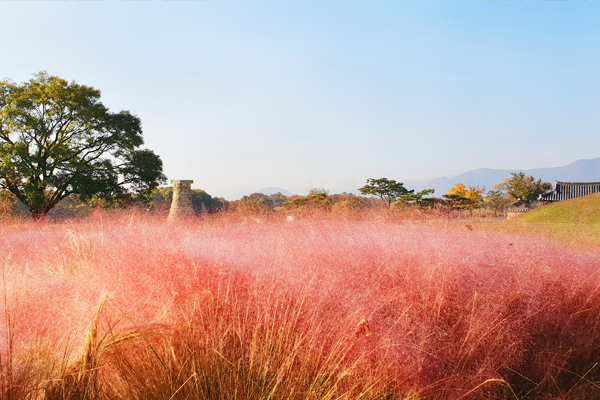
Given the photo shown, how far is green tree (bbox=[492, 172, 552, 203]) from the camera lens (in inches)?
952

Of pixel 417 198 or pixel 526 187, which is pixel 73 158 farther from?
pixel 526 187

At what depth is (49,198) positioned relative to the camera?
1455cm

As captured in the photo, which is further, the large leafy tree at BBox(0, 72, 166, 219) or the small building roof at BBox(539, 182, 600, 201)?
the small building roof at BBox(539, 182, 600, 201)

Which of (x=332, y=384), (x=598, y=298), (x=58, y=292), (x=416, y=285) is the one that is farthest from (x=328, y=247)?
(x=598, y=298)

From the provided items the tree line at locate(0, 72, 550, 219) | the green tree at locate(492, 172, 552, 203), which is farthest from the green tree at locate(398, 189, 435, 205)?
the green tree at locate(492, 172, 552, 203)

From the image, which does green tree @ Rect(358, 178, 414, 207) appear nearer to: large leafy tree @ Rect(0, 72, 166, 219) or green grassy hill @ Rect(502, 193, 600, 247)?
green grassy hill @ Rect(502, 193, 600, 247)

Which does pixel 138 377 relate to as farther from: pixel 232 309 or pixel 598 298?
pixel 598 298

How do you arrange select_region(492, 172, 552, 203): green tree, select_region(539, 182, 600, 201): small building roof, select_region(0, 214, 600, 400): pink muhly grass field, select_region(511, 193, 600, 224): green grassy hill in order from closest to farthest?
select_region(0, 214, 600, 400): pink muhly grass field, select_region(511, 193, 600, 224): green grassy hill, select_region(539, 182, 600, 201): small building roof, select_region(492, 172, 552, 203): green tree

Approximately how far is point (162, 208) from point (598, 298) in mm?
6148

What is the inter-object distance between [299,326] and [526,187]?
26.9 metres

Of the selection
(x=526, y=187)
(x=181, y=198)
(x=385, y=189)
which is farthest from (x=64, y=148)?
(x=526, y=187)

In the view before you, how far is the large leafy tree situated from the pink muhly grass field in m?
13.0

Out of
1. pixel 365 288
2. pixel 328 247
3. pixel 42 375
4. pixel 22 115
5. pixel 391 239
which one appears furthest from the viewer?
pixel 22 115

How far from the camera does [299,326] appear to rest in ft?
7.23
